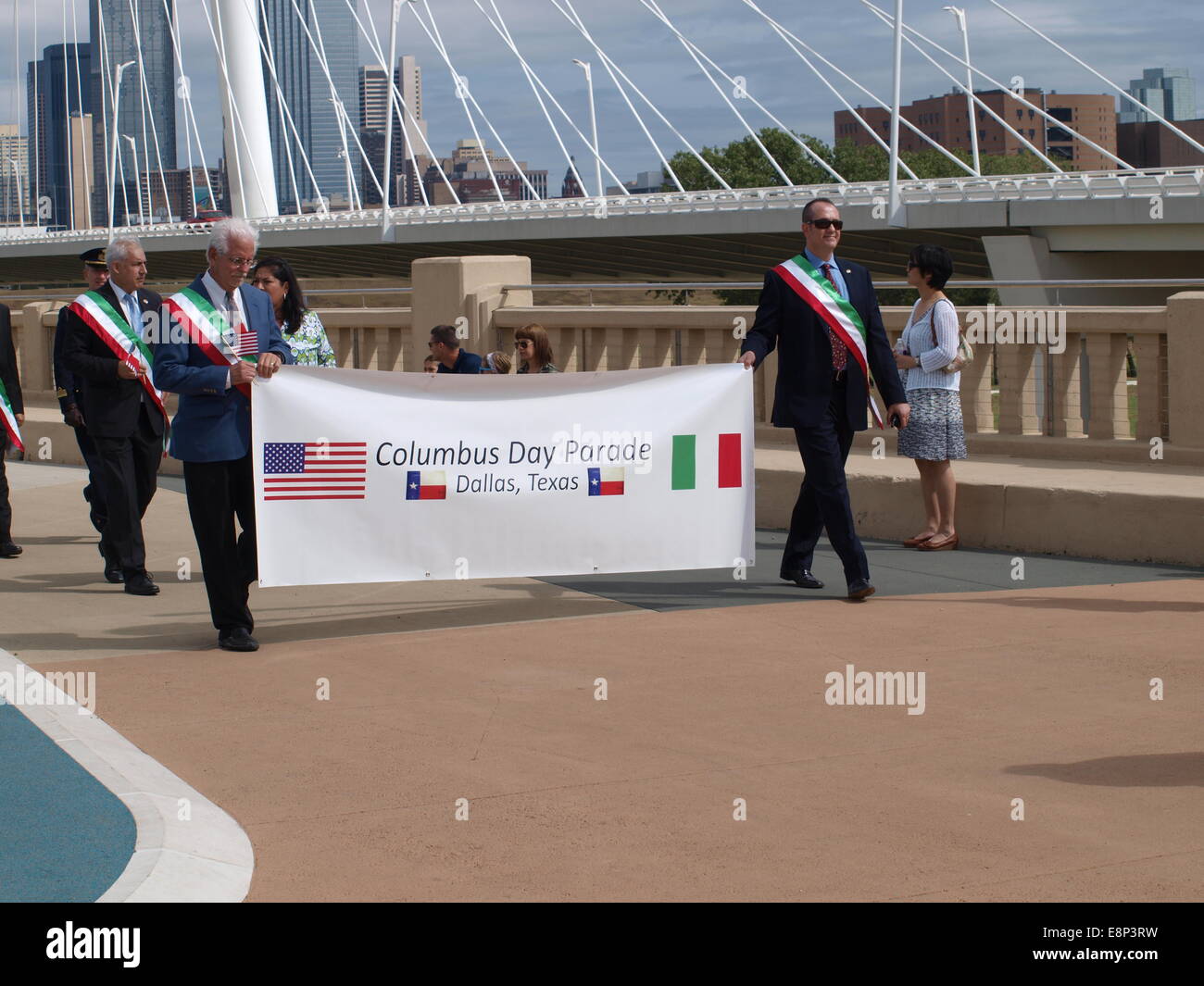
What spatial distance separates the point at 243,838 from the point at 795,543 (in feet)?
15.3

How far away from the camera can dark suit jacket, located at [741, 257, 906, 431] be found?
8633 millimetres

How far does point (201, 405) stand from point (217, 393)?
107mm

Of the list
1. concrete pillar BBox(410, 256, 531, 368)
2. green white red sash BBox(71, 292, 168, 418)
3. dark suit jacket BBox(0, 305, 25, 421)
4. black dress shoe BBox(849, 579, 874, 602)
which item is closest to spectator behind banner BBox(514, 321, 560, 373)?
green white red sash BBox(71, 292, 168, 418)

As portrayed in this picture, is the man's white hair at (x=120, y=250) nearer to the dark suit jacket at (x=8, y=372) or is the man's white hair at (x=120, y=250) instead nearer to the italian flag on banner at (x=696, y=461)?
the dark suit jacket at (x=8, y=372)

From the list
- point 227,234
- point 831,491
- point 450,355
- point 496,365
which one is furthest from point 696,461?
point 227,234

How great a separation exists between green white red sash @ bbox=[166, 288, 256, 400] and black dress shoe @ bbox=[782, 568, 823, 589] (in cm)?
303

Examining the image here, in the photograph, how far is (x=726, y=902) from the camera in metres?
4.25

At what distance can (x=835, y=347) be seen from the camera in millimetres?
8672

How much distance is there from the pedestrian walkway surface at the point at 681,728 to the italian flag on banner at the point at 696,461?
607 mm

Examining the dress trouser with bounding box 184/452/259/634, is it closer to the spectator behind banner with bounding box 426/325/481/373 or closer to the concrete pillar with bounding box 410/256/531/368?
the spectator behind banner with bounding box 426/325/481/373

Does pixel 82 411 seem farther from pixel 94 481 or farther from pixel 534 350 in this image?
pixel 534 350

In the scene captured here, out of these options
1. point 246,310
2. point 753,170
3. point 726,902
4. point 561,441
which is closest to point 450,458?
point 561,441

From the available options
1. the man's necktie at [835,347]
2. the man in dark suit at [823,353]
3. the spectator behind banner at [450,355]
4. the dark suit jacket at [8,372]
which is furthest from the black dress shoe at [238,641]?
the dark suit jacket at [8,372]

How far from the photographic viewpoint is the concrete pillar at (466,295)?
43.1ft
